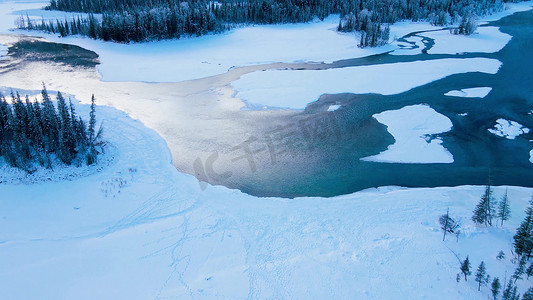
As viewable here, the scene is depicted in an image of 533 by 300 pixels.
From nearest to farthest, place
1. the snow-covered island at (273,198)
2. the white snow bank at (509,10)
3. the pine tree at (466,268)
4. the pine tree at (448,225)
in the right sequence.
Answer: the pine tree at (466,268)
the snow-covered island at (273,198)
the pine tree at (448,225)
the white snow bank at (509,10)

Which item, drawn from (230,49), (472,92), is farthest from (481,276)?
(230,49)

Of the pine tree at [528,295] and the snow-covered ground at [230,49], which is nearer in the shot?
the pine tree at [528,295]

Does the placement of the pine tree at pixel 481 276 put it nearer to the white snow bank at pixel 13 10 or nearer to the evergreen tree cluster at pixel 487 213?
the evergreen tree cluster at pixel 487 213

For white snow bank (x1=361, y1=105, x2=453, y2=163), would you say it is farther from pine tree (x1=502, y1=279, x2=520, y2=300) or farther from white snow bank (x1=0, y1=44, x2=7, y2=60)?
white snow bank (x1=0, y1=44, x2=7, y2=60)

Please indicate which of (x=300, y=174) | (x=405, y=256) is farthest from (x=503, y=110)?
(x=405, y=256)

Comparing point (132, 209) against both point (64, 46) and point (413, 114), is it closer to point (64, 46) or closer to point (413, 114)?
point (413, 114)

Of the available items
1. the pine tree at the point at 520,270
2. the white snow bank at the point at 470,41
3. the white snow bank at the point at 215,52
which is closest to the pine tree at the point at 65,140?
the white snow bank at the point at 215,52
